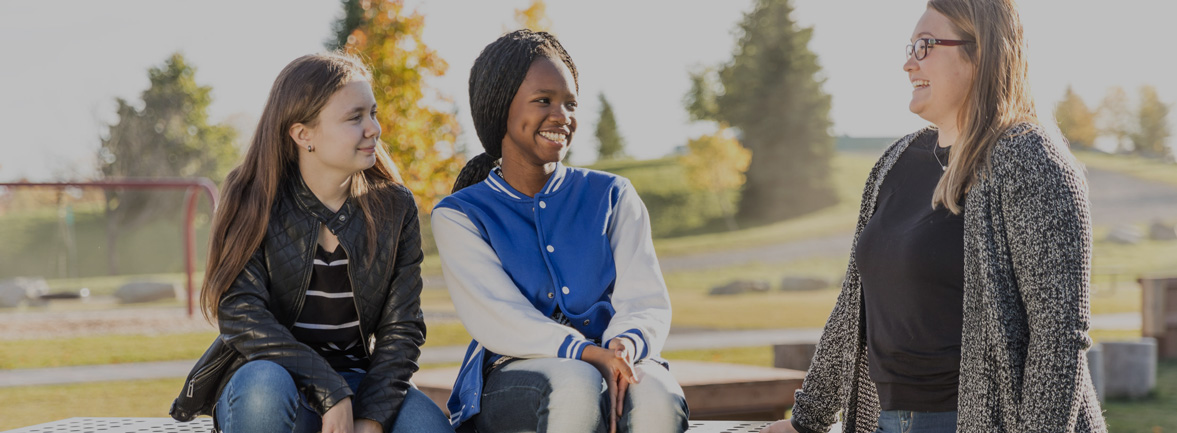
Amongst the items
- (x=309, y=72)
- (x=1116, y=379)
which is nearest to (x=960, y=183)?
(x=309, y=72)

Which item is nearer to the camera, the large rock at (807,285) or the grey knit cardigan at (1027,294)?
the grey knit cardigan at (1027,294)

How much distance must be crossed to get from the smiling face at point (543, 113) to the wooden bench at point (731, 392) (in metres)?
1.34

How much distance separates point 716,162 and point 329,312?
103 ft

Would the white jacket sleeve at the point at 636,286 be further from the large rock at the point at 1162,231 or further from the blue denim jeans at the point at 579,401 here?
the large rock at the point at 1162,231

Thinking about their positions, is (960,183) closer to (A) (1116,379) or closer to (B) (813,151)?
(A) (1116,379)

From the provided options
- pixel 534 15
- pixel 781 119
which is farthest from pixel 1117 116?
pixel 534 15

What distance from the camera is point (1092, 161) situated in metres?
38.2

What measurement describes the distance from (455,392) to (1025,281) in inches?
55.4

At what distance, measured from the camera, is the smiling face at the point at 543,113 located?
260 centimetres

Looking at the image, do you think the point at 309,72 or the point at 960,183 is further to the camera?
the point at 309,72

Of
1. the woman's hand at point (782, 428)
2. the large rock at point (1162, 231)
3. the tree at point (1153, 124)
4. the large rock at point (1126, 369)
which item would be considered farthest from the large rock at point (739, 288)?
the tree at point (1153, 124)

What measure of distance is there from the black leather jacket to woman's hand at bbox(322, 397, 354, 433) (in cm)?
2

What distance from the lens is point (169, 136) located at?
1139 inches

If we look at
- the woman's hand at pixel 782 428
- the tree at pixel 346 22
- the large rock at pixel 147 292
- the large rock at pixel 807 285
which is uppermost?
the tree at pixel 346 22
